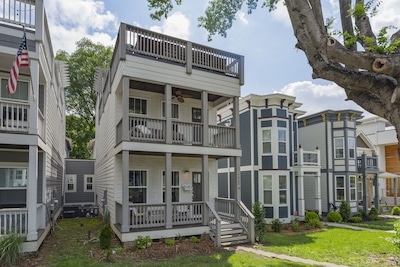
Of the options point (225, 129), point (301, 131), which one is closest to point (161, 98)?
point (225, 129)

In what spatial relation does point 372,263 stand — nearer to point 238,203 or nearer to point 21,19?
point 238,203

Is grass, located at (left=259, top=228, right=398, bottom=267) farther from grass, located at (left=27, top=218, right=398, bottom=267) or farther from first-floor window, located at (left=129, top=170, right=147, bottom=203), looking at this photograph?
first-floor window, located at (left=129, top=170, right=147, bottom=203)


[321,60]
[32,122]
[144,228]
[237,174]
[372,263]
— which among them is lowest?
[372,263]

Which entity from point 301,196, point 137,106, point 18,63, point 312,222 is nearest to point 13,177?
point 18,63

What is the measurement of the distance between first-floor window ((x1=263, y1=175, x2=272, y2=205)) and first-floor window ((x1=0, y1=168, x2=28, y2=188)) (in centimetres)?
1203

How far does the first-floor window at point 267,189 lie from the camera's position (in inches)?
632

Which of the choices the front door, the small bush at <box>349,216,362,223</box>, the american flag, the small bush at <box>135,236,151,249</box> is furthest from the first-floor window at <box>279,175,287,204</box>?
the american flag

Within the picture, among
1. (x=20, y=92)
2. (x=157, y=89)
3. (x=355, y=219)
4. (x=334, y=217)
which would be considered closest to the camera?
(x=20, y=92)

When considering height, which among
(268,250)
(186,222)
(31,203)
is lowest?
(268,250)

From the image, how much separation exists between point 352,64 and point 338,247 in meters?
7.95

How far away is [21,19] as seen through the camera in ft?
28.2

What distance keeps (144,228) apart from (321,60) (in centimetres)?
766

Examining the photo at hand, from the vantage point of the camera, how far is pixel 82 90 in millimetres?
33812

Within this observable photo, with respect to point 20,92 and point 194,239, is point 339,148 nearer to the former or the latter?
point 194,239
